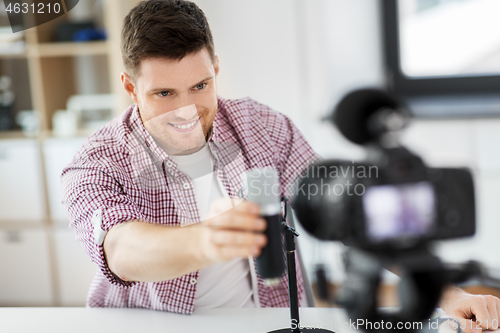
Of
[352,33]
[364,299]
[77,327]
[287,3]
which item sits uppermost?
[287,3]

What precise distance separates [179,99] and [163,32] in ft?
0.39

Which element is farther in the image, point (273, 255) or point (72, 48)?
point (72, 48)

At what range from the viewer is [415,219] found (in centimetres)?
47

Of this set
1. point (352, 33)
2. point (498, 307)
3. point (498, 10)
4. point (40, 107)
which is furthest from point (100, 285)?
point (498, 10)

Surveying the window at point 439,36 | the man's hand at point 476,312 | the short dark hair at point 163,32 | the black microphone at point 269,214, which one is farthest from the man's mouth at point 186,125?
the window at point 439,36

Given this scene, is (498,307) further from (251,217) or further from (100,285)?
(100,285)

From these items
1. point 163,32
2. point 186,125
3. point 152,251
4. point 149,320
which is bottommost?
point 149,320

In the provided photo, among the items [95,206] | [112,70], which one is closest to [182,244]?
[95,206]

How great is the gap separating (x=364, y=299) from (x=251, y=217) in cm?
14

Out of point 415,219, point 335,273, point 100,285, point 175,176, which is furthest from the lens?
point 100,285

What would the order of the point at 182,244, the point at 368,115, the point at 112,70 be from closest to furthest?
the point at 368,115 < the point at 182,244 < the point at 112,70

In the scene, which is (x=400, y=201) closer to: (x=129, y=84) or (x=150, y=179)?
(x=150, y=179)

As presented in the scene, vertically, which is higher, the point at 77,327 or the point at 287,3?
the point at 287,3

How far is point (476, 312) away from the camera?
29.6 inches
